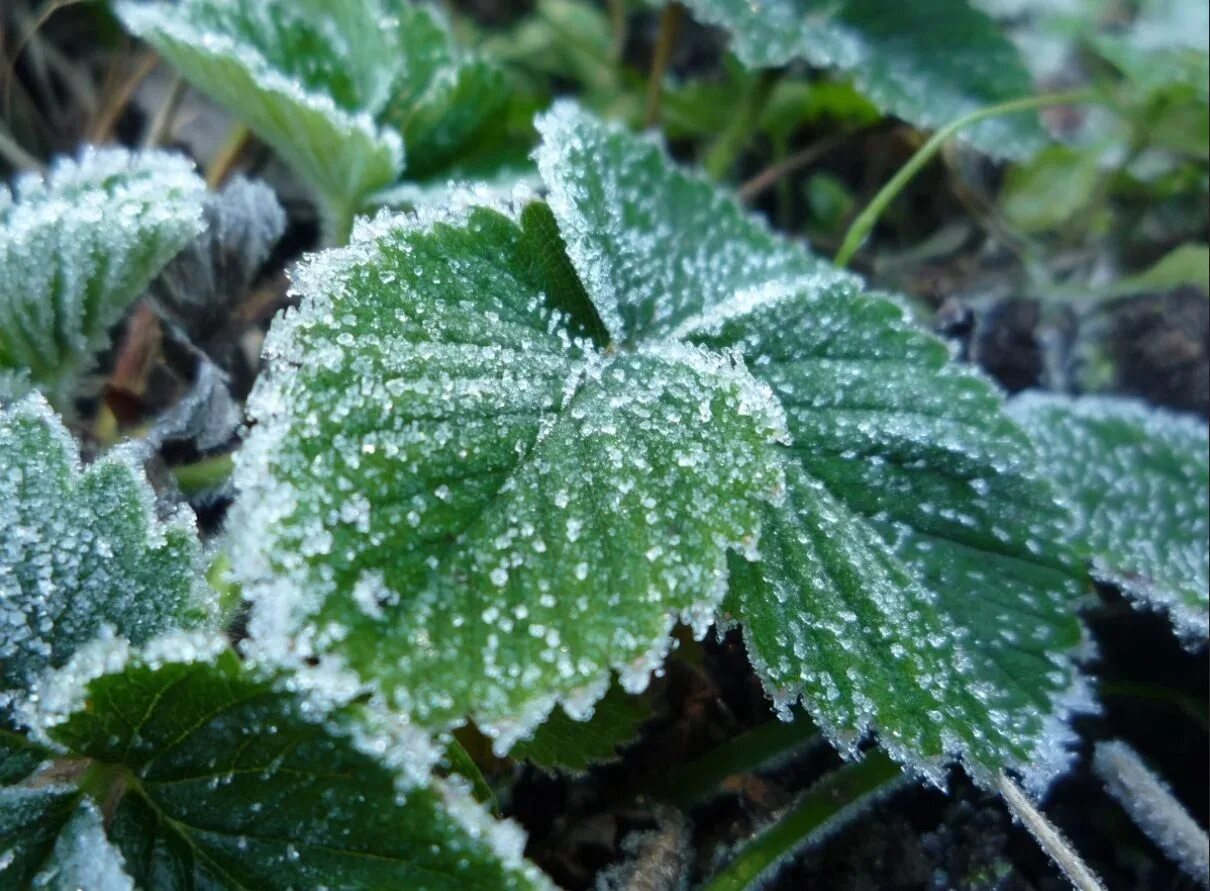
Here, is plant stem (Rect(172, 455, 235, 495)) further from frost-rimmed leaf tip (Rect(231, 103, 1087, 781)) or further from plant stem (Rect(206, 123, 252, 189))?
plant stem (Rect(206, 123, 252, 189))

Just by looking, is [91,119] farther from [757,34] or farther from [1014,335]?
[1014,335]

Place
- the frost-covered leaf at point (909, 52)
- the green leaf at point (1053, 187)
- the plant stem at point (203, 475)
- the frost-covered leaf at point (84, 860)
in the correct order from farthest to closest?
the green leaf at point (1053, 187)
the frost-covered leaf at point (909, 52)
the plant stem at point (203, 475)
the frost-covered leaf at point (84, 860)

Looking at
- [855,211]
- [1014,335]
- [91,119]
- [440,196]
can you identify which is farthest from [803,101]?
[91,119]

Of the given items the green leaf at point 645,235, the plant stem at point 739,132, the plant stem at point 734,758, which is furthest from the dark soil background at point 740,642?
the green leaf at point 645,235

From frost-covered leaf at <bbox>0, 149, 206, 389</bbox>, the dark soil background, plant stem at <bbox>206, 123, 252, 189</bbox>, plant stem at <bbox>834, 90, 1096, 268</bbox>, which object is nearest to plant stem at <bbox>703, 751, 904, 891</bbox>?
the dark soil background

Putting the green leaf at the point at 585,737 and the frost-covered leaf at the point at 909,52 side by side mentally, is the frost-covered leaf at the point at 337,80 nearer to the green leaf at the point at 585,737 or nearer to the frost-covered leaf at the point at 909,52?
the frost-covered leaf at the point at 909,52

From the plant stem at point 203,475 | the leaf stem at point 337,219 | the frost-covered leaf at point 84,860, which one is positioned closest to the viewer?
the frost-covered leaf at point 84,860

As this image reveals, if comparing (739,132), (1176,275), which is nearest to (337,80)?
(739,132)
